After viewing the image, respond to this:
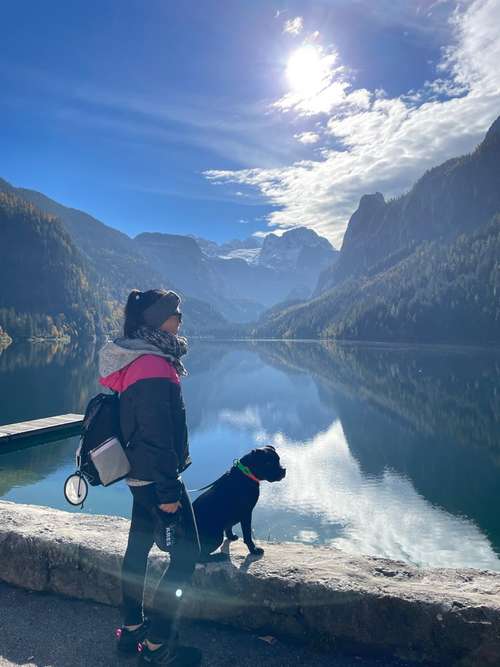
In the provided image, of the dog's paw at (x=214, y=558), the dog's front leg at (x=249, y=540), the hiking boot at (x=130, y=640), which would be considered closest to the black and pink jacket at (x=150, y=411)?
the hiking boot at (x=130, y=640)

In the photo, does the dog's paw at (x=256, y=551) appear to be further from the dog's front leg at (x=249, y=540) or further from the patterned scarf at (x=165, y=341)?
the patterned scarf at (x=165, y=341)

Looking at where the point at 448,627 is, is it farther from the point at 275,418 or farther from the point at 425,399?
the point at 425,399

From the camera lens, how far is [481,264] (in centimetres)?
18038

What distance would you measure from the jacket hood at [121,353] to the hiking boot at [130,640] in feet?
7.91

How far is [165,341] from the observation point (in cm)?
486

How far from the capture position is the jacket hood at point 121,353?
4711 millimetres

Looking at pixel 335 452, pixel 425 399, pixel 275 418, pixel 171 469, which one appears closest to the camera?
pixel 171 469

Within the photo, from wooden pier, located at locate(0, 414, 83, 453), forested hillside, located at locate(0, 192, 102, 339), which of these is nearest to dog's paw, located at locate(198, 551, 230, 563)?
wooden pier, located at locate(0, 414, 83, 453)

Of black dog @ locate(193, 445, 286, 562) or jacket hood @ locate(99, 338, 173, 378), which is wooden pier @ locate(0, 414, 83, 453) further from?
jacket hood @ locate(99, 338, 173, 378)

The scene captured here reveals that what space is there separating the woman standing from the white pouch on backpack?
0.07 meters

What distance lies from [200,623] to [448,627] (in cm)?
245

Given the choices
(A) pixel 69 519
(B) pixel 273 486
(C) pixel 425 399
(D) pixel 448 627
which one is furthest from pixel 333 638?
(C) pixel 425 399

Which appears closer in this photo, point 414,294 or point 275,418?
point 275,418

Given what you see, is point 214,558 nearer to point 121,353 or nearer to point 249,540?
point 249,540
